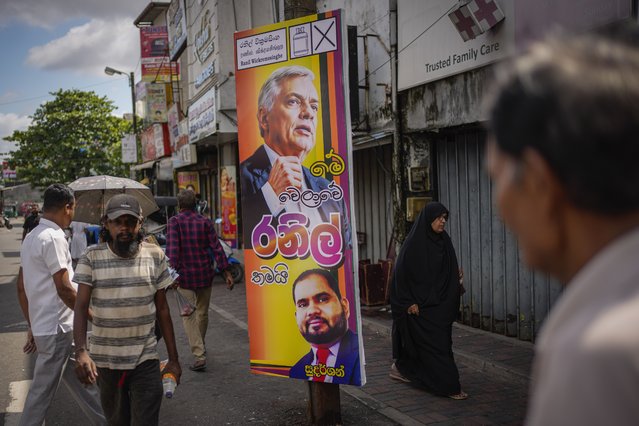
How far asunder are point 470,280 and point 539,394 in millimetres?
7778

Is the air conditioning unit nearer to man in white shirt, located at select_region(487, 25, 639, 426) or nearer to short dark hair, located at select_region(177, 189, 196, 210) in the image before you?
short dark hair, located at select_region(177, 189, 196, 210)

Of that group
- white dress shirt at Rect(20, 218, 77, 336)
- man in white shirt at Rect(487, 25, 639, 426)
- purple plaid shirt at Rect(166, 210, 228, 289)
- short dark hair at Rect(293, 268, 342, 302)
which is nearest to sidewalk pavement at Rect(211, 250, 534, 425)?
short dark hair at Rect(293, 268, 342, 302)

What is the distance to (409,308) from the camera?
6137 millimetres

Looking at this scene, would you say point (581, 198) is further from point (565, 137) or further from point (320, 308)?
point (320, 308)

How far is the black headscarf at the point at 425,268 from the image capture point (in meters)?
6.14

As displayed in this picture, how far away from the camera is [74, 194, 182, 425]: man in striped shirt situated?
3717 mm

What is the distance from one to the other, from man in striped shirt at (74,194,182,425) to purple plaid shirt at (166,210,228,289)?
327 cm

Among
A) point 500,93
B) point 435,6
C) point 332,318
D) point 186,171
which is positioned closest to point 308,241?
point 332,318

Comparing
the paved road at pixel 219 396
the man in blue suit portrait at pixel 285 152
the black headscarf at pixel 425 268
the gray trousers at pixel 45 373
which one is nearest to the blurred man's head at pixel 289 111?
the man in blue suit portrait at pixel 285 152

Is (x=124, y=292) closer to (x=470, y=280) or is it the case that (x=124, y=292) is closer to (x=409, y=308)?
(x=409, y=308)

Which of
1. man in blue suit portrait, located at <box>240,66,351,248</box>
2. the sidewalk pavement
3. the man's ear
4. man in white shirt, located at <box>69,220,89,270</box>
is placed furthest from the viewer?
man in white shirt, located at <box>69,220,89,270</box>

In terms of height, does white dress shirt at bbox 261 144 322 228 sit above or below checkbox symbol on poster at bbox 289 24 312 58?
below

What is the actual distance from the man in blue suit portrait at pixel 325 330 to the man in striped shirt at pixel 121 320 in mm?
1356

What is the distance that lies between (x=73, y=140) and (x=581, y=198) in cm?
4229
